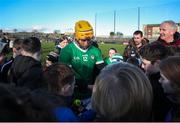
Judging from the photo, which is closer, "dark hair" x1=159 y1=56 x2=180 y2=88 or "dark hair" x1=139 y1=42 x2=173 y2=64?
"dark hair" x1=159 y1=56 x2=180 y2=88

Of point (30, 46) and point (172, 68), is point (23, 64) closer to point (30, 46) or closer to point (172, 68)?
point (30, 46)

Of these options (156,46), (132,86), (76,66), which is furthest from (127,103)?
(76,66)

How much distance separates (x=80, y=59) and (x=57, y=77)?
2.43m

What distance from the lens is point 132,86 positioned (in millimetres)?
2154

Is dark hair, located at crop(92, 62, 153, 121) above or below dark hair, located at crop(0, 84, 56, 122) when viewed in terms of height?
below

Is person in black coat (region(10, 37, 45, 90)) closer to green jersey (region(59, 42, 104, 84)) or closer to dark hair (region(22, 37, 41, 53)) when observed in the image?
dark hair (region(22, 37, 41, 53))

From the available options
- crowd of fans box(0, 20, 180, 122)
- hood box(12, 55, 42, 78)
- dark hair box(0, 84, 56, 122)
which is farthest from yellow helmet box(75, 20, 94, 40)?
dark hair box(0, 84, 56, 122)

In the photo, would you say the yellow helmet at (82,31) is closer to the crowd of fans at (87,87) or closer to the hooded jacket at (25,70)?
the crowd of fans at (87,87)

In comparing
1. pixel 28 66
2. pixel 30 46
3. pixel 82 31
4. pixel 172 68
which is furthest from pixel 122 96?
pixel 82 31

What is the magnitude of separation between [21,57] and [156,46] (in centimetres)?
172

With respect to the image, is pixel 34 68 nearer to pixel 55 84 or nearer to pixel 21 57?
pixel 21 57

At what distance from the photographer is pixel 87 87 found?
17.3 ft

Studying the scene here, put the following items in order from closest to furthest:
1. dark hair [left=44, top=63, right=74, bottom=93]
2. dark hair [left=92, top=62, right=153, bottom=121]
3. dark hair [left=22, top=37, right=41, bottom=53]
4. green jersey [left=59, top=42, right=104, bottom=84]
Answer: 1. dark hair [left=92, top=62, right=153, bottom=121]
2. dark hair [left=44, top=63, right=74, bottom=93]
3. dark hair [left=22, top=37, right=41, bottom=53]
4. green jersey [left=59, top=42, right=104, bottom=84]

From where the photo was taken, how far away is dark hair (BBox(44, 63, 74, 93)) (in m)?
3.06
